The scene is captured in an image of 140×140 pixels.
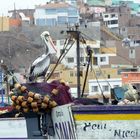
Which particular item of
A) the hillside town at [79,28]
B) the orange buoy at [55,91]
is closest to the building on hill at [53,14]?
the hillside town at [79,28]

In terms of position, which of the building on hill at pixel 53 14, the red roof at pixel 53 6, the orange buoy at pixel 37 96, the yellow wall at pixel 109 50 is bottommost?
the yellow wall at pixel 109 50

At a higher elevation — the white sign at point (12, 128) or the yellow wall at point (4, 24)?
the yellow wall at point (4, 24)

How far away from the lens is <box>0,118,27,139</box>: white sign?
7848 millimetres

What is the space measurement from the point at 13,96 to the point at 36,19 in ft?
278

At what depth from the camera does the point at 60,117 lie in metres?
7.61

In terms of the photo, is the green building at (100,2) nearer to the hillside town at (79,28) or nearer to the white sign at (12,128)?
the hillside town at (79,28)

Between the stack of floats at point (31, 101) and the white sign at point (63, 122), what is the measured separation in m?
0.11

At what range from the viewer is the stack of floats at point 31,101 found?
7.67 metres

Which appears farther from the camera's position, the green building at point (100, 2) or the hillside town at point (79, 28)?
the green building at point (100, 2)

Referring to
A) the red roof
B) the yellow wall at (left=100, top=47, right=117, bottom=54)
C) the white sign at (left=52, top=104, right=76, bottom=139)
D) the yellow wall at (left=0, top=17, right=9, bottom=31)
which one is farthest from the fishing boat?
the red roof

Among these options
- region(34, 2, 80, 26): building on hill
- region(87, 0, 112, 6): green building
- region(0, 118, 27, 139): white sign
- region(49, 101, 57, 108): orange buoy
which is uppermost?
region(87, 0, 112, 6): green building

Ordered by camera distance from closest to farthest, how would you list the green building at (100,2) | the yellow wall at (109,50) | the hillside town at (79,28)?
the hillside town at (79,28)
the yellow wall at (109,50)
the green building at (100,2)

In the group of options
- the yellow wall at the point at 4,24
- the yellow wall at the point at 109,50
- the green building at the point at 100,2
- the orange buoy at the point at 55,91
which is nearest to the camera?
the orange buoy at the point at 55,91

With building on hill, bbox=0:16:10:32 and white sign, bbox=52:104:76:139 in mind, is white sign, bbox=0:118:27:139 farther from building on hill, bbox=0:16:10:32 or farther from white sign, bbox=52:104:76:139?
building on hill, bbox=0:16:10:32
